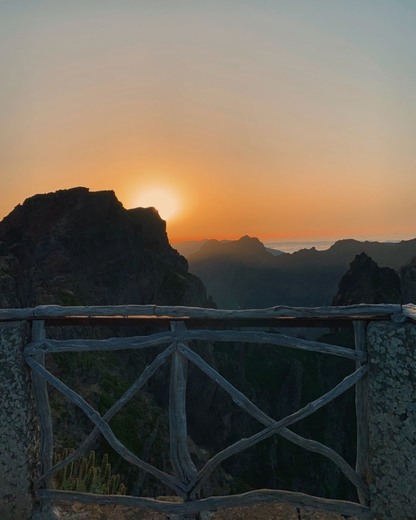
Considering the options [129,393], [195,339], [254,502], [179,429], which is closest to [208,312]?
[195,339]

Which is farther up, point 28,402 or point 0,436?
point 28,402

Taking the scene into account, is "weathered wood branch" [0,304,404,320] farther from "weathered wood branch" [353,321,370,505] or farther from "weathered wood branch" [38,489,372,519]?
"weathered wood branch" [38,489,372,519]

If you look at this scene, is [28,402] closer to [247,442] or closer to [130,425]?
[247,442]

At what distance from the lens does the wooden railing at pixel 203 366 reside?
174 inches

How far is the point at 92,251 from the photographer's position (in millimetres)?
78375

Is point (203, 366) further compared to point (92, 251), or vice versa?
point (92, 251)

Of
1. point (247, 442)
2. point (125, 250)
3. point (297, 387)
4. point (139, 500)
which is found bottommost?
point (297, 387)

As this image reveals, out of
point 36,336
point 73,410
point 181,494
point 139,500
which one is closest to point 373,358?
point 181,494

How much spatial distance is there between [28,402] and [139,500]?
1.68 m

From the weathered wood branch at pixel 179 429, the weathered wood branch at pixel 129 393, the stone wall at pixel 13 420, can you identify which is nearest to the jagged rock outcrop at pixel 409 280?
the weathered wood branch at pixel 179 429

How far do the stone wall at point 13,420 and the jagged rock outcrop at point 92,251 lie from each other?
54.3 metres

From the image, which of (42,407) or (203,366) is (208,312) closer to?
(203,366)

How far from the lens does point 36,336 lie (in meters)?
4.89

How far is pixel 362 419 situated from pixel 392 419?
484 mm
